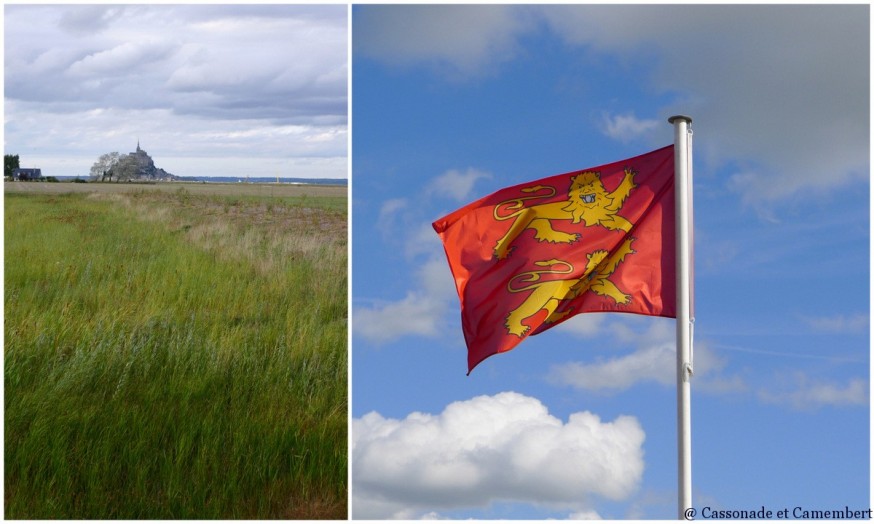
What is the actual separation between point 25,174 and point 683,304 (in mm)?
6615

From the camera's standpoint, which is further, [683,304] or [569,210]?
[569,210]

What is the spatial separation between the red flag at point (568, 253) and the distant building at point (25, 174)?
4.78m

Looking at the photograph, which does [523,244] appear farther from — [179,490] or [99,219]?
[99,219]

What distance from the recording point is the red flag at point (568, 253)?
17.9 ft

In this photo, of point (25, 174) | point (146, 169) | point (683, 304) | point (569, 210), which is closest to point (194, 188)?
point (146, 169)

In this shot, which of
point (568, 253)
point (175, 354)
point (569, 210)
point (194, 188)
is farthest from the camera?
point (194, 188)

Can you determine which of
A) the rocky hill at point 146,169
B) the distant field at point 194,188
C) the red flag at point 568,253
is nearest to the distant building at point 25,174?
the distant field at point 194,188

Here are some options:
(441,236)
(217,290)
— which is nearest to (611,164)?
(441,236)

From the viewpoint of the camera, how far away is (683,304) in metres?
5.11

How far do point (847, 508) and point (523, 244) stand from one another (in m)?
3.09

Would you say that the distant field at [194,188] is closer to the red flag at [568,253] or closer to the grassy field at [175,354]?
the grassy field at [175,354]

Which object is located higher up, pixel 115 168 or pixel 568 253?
pixel 115 168

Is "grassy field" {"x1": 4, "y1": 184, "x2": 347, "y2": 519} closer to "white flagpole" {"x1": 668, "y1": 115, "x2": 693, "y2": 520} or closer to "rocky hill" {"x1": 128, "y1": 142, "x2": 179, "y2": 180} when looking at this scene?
"rocky hill" {"x1": 128, "y1": 142, "x2": 179, "y2": 180}

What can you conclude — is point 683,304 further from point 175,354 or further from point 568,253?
point 175,354
